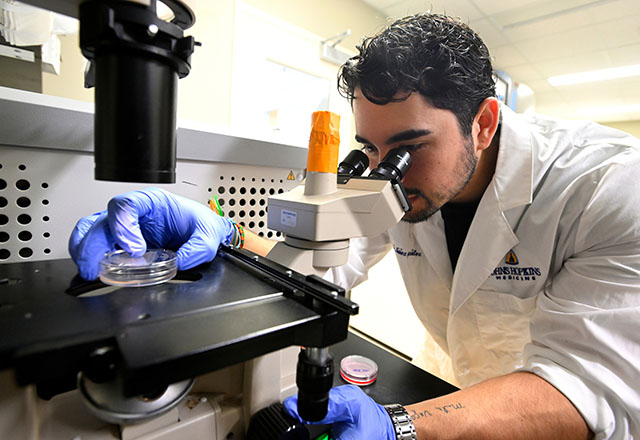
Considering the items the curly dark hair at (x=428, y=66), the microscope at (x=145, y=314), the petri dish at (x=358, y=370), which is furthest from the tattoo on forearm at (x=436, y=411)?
the curly dark hair at (x=428, y=66)

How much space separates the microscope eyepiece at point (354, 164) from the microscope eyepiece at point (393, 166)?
0.07m

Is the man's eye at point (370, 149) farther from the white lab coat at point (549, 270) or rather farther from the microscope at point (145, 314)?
the microscope at point (145, 314)

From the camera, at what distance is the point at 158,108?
367 mm

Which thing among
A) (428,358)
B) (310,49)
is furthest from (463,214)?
(310,49)

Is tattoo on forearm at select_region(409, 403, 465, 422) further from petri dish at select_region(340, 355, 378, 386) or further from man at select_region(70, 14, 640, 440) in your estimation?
petri dish at select_region(340, 355, 378, 386)

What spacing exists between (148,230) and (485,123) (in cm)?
95

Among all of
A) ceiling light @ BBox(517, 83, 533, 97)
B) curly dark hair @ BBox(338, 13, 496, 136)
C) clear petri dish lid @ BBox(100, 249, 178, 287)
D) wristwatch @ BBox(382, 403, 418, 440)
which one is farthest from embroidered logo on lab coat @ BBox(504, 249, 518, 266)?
ceiling light @ BBox(517, 83, 533, 97)

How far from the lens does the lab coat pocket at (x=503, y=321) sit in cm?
99

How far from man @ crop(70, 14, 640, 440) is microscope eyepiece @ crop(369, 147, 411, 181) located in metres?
0.16

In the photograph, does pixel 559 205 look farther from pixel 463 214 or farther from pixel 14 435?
pixel 14 435

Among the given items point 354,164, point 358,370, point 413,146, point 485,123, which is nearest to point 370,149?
point 413,146

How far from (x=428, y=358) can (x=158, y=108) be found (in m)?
1.49

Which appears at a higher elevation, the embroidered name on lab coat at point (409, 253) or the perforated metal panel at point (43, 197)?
the perforated metal panel at point (43, 197)

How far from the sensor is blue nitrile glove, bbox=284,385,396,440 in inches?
20.7
